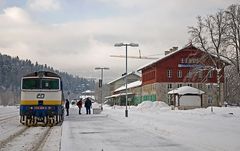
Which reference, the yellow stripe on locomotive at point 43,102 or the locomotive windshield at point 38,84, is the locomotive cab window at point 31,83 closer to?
the locomotive windshield at point 38,84

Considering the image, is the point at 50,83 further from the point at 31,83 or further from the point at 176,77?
the point at 176,77

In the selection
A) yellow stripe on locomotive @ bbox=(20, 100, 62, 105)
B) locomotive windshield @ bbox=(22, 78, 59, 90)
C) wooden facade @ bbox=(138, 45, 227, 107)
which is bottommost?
yellow stripe on locomotive @ bbox=(20, 100, 62, 105)

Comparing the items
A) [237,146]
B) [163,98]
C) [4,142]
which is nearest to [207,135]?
[237,146]

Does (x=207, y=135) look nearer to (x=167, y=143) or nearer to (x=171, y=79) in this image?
(x=167, y=143)

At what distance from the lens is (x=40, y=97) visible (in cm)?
2858

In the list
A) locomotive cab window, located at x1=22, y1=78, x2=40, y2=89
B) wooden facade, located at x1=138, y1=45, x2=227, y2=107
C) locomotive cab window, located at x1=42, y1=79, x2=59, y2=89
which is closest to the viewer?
locomotive cab window, located at x1=22, y1=78, x2=40, y2=89

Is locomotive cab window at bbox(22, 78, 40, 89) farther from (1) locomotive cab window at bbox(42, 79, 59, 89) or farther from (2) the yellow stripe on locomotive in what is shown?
(2) the yellow stripe on locomotive

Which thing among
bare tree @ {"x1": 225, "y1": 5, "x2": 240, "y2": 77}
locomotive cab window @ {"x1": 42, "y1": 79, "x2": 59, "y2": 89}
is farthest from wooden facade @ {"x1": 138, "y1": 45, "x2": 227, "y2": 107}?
locomotive cab window @ {"x1": 42, "y1": 79, "x2": 59, "y2": 89}

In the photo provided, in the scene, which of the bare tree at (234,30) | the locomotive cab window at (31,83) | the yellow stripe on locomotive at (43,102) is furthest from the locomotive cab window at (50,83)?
the bare tree at (234,30)

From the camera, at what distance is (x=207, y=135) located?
16547 millimetres

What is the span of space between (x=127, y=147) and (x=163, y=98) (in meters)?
65.5

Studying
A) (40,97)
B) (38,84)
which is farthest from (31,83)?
(40,97)

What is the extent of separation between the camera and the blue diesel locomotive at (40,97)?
2836 cm

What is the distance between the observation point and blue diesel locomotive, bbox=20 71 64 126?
93.0ft
